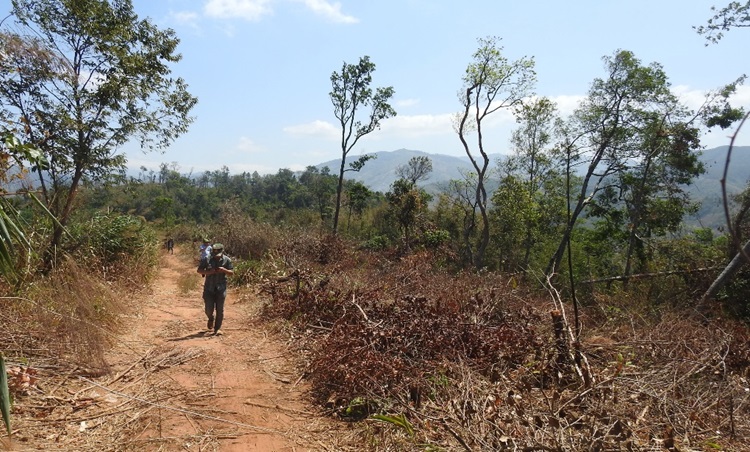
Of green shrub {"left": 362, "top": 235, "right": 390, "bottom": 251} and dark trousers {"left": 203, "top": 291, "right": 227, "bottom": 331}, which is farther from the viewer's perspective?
green shrub {"left": 362, "top": 235, "right": 390, "bottom": 251}

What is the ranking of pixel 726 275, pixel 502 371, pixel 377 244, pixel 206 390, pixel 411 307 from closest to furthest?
1. pixel 502 371
2. pixel 206 390
3. pixel 411 307
4. pixel 726 275
5. pixel 377 244

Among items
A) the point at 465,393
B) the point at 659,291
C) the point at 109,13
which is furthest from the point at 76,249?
the point at 659,291

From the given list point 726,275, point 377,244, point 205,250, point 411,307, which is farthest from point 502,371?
point 377,244

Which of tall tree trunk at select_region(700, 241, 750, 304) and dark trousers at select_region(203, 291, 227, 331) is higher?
tall tree trunk at select_region(700, 241, 750, 304)

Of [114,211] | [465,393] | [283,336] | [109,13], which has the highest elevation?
[109,13]

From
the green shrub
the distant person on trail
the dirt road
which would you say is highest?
the distant person on trail

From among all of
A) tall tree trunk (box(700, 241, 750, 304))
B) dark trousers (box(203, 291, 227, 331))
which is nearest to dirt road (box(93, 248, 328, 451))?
dark trousers (box(203, 291, 227, 331))

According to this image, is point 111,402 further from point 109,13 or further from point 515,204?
point 515,204

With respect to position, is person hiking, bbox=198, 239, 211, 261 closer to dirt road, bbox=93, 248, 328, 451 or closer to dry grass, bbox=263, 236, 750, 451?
dirt road, bbox=93, 248, 328, 451

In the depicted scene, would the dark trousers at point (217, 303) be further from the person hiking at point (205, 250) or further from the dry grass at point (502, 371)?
the dry grass at point (502, 371)

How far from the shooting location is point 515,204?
65.6ft

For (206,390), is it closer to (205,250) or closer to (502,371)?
(502,371)

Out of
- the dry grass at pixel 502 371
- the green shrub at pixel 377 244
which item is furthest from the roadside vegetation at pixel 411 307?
the green shrub at pixel 377 244

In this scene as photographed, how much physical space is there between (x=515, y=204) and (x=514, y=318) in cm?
1551
